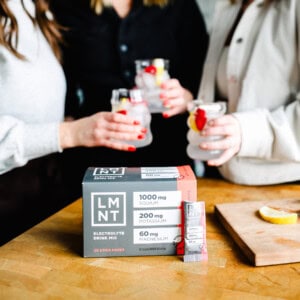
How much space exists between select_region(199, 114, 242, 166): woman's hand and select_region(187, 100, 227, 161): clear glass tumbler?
24 mm

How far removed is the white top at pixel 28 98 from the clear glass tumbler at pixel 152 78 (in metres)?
0.25

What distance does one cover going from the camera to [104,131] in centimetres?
124

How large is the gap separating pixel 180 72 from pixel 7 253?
0.99 m

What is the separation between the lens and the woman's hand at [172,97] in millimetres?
1435

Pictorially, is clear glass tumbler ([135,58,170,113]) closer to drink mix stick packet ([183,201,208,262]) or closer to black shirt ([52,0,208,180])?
black shirt ([52,0,208,180])

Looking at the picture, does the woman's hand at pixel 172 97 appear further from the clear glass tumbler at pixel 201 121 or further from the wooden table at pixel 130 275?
the wooden table at pixel 130 275

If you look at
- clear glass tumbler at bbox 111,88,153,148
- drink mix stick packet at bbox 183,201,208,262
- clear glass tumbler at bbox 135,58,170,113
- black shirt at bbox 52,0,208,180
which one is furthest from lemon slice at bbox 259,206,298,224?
black shirt at bbox 52,0,208,180

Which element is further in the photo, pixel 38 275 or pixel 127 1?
pixel 127 1

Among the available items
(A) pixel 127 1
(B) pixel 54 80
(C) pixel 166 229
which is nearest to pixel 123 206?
(C) pixel 166 229

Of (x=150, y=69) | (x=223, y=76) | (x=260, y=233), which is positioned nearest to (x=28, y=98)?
(x=150, y=69)

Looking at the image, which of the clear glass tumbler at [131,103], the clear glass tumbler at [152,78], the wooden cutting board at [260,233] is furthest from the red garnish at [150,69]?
the wooden cutting board at [260,233]

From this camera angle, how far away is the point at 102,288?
80cm

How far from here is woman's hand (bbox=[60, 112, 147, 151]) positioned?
121 centimetres

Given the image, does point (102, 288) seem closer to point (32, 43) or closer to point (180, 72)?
point (32, 43)
